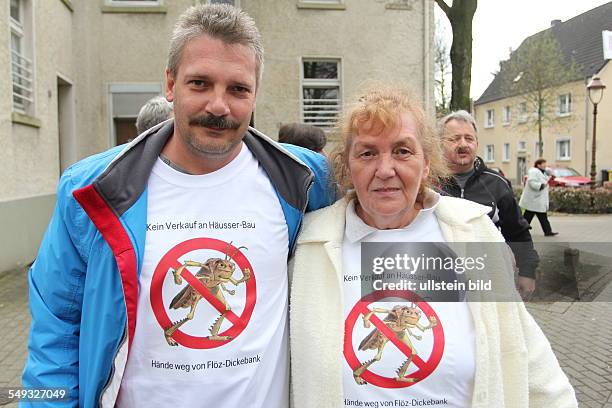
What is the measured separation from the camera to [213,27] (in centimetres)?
180

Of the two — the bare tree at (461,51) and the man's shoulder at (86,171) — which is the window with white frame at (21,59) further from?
the man's shoulder at (86,171)

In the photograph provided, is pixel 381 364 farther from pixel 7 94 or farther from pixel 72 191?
pixel 7 94

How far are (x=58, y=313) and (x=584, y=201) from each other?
17.4 meters

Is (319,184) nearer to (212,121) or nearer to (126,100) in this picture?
(212,121)

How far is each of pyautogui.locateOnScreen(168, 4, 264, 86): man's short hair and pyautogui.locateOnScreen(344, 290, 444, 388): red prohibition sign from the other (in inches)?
38.5

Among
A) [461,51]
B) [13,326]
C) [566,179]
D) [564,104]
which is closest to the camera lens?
[13,326]

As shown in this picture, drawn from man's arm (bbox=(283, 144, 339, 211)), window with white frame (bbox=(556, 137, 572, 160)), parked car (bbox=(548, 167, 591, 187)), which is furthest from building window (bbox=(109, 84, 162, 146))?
window with white frame (bbox=(556, 137, 572, 160))

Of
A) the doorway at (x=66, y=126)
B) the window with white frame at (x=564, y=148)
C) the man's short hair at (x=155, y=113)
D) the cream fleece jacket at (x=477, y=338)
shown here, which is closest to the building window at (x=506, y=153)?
the window with white frame at (x=564, y=148)

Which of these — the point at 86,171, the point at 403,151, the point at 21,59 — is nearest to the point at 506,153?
the point at 21,59

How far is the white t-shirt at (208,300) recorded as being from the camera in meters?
1.74

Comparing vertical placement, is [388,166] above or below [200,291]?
above

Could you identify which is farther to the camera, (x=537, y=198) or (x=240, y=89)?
(x=537, y=198)

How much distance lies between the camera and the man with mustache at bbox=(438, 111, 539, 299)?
11.6 ft

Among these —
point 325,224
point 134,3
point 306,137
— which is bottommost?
point 325,224
